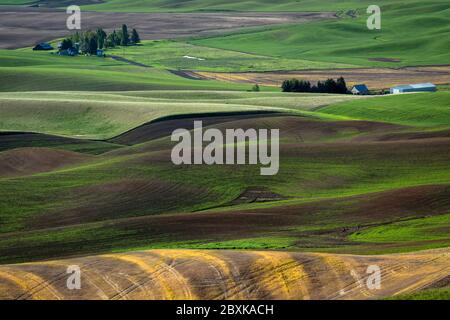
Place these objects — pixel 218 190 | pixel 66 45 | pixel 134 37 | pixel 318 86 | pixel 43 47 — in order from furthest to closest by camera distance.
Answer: pixel 134 37 < pixel 43 47 < pixel 66 45 < pixel 318 86 < pixel 218 190

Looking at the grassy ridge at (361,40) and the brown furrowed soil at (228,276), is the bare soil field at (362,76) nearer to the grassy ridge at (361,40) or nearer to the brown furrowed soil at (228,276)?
the grassy ridge at (361,40)

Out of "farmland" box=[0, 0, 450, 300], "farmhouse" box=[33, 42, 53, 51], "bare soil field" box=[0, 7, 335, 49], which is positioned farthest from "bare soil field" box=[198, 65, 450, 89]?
"bare soil field" box=[0, 7, 335, 49]

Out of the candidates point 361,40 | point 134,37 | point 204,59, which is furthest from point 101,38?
point 361,40

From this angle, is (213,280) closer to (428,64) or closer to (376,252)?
(376,252)

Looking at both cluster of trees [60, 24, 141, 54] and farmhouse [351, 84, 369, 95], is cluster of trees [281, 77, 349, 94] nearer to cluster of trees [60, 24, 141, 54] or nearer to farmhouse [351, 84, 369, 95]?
farmhouse [351, 84, 369, 95]

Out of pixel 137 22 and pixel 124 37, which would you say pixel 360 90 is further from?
pixel 137 22
